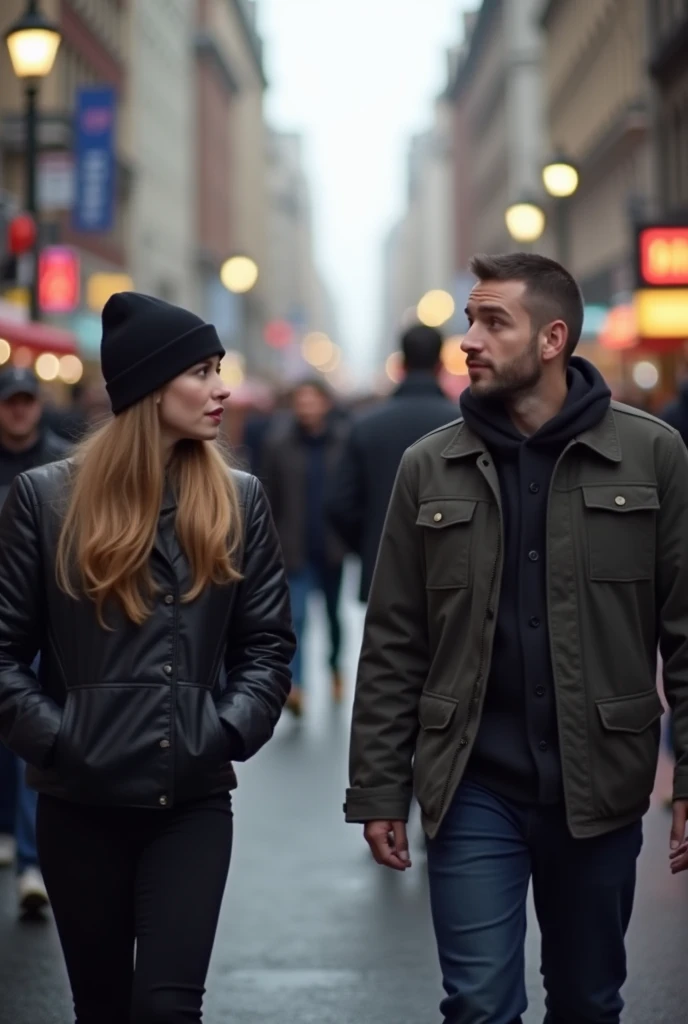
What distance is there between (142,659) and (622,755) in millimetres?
1008

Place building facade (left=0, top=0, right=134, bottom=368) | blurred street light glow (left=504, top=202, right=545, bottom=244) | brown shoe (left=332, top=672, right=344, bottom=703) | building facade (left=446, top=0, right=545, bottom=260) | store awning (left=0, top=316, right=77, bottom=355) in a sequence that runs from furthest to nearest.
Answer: building facade (left=446, top=0, right=545, bottom=260)
building facade (left=0, top=0, right=134, bottom=368)
blurred street light glow (left=504, top=202, right=545, bottom=244)
store awning (left=0, top=316, right=77, bottom=355)
brown shoe (left=332, top=672, right=344, bottom=703)

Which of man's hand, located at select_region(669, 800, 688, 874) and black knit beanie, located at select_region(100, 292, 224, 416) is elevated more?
black knit beanie, located at select_region(100, 292, 224, 416)

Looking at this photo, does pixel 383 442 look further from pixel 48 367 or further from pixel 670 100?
pixel 670 100

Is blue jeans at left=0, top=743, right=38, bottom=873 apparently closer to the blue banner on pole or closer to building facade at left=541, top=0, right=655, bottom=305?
the blue banner on pole

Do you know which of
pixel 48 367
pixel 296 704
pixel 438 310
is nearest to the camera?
pixel 296 704

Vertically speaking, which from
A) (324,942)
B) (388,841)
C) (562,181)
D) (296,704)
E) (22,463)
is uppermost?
(562,181)

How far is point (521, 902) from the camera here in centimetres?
450

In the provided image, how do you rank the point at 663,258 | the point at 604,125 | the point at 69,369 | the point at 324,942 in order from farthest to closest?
the point at 604,125
the point at 69,369
the point at 663,258
the point at 324,942

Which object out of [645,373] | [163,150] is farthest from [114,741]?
[163,150]

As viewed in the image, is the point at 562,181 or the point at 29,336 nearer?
the point at 562,181

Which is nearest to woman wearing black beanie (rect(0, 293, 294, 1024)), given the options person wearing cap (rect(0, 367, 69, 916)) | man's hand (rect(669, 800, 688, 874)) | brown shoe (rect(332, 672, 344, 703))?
man's hand (rect(669, 800, 688, 874))

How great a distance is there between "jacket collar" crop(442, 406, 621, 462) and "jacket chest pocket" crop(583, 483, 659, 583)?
0.26 ft

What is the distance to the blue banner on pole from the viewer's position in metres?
41.2

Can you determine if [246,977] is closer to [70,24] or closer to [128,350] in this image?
[128,350]
